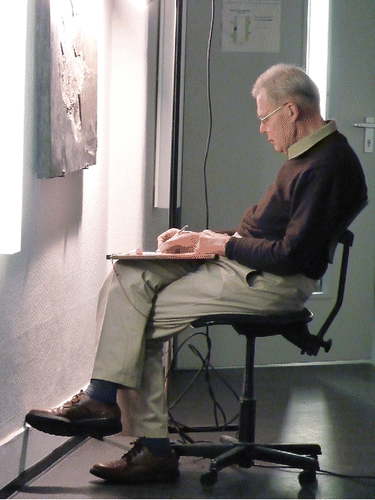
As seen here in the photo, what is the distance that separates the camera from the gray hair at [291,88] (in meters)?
2.54

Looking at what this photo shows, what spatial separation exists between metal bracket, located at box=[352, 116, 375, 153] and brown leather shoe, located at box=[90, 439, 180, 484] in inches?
89.5

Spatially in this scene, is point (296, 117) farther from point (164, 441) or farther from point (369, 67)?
point (369, 67)

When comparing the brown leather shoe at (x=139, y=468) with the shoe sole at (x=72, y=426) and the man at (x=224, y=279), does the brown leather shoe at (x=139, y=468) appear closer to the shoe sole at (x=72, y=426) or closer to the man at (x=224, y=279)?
the man at (x=224, y=279)

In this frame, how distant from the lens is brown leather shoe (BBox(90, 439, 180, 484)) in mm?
2420

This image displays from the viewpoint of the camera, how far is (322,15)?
4086mm

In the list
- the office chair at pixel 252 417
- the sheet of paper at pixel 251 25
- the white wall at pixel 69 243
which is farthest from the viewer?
the sheet of paper at pixel 251 25

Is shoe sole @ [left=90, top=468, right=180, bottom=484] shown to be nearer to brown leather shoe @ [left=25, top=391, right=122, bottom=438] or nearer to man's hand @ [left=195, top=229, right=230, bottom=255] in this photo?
brown leather shoe @ [left=25, top=391, right=122, bottom=438]

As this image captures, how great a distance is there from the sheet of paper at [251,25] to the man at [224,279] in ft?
4.94

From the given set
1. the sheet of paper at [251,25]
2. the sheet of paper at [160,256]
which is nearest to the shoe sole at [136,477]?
the sheet of paper at [160,256]

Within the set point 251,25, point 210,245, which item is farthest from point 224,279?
point 251,25

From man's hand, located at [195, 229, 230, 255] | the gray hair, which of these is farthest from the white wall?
the gray hair

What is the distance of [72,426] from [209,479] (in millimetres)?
441

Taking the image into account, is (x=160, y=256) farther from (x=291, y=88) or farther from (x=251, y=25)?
(x=251, y=25)

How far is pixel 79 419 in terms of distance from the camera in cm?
233
